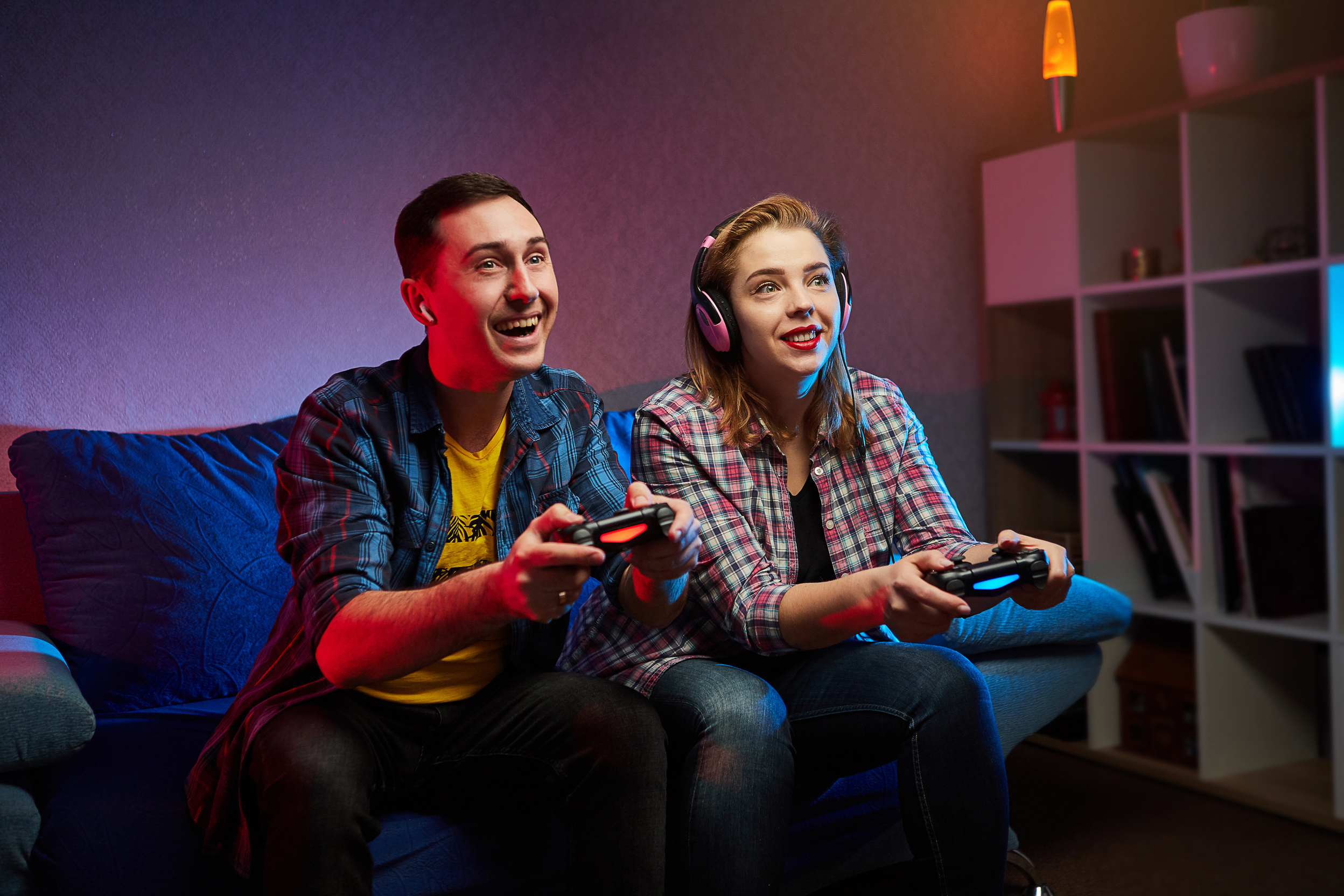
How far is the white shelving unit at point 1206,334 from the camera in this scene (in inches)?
77.9

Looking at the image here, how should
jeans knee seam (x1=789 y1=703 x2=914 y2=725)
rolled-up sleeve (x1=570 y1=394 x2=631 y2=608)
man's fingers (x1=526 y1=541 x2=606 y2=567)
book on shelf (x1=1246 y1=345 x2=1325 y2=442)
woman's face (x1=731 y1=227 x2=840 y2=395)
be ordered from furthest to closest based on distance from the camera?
book on shelf (x1=1246 y1=345 x2=1325 y2=442)
woman's face (x1=731 y1=227 x2=840 y2=395)
rolled-up sleeve (x1=570 y1=394 x2=631 y2=608)
jeans knee seam (x1=789 y1=703 x2=914 y2=725)
man's fingers (x1=526 y1=541 x2=606 y2=567)

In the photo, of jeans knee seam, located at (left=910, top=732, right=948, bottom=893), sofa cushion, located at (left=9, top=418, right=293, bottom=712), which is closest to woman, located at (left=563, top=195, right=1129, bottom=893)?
jeans knee seam, located at (left=910, top=732, right=948, bottom=893)

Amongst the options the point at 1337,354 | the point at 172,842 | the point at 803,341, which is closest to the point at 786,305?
the point at 803,341

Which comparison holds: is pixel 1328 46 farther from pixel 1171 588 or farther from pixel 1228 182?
pixel 1171 588

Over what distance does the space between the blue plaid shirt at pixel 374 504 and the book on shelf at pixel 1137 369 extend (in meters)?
1.54

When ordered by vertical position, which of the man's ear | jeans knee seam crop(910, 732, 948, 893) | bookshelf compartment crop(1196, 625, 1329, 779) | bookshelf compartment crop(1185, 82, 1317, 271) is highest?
bookshelf compartment crop(1185, 82, 1317, 271)

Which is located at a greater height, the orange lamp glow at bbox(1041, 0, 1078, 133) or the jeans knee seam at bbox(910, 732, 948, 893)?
the orange lamp glow at bbox(1041, 0, 1078, 133)

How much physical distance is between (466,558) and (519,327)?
0.94 feet

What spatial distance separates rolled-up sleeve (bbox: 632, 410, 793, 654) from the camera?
3.96ft

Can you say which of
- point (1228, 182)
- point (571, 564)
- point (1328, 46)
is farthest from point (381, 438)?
point (1328, 46)

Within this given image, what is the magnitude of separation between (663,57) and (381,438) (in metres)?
1.36

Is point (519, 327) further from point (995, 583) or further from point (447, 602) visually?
point (995, 583)

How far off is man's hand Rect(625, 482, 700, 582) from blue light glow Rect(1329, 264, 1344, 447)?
59.6 inches

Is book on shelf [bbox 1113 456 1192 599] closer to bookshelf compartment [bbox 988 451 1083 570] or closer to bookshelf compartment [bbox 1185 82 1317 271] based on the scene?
bookshelf compartment [bbox 988 451 1083 570]
